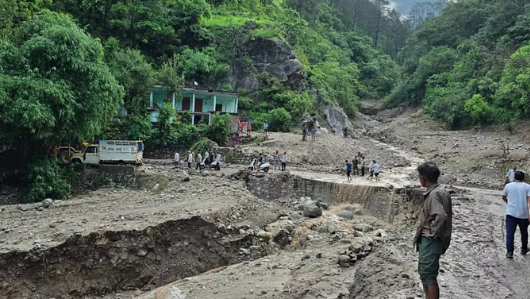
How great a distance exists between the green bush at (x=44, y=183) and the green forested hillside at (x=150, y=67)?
0.05 meters

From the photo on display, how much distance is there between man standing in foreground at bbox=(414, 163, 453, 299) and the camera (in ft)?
16.0

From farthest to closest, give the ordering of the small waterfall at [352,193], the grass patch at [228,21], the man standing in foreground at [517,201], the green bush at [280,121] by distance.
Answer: the grass patch at [228,21], the green bush at [280,121], the small waterfall at [352,193], the man standing in foreground at [517,201]

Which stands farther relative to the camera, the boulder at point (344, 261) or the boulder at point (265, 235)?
the boulder at point (265, 235)

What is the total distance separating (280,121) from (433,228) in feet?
96.8

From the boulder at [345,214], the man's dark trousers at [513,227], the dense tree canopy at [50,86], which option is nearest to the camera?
the man's dark trousers at [513,227]

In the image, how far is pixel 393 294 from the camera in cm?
679

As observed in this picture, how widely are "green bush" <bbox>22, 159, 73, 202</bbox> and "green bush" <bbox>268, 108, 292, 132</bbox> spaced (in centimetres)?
1914

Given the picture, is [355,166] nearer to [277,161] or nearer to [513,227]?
[277,161]

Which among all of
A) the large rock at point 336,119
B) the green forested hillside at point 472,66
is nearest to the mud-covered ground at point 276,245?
the green forested hillside at point 472,66

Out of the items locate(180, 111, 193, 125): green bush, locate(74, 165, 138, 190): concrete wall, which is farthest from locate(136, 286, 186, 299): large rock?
locate(180, 111, 193, 125): green bush

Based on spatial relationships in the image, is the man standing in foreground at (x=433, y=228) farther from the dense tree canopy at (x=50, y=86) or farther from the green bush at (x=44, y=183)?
the green bush at (x=44, y=183)

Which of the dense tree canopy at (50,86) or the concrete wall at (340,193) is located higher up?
the dense tree canopy at (50,86)

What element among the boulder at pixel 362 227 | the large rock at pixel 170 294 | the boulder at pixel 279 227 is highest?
the boulder at pixel 362 227

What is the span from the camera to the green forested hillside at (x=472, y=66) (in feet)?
107
